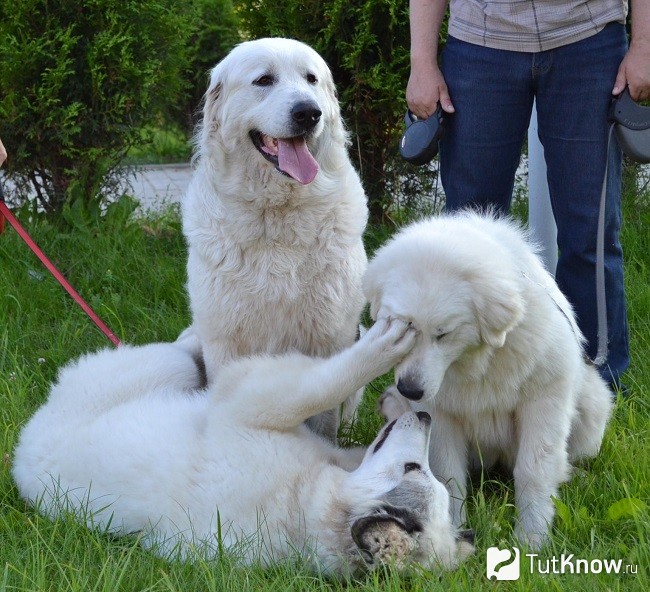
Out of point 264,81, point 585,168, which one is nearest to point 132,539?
point 264,81

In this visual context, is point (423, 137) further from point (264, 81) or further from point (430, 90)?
point (264, 81)

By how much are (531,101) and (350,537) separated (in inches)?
80.1

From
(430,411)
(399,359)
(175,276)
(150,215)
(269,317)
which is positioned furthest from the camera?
(150,215)

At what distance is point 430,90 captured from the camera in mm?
3590

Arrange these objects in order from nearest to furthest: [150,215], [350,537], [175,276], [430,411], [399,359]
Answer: [350,537], [399,359], [430,411], [175,276], [150,215]

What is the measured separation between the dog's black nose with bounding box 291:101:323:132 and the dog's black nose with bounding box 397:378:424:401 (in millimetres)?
1241

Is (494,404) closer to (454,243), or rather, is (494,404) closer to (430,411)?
(430,411)

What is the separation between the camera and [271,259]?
3.47 metres

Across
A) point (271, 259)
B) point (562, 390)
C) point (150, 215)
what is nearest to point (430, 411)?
point (562, 390)

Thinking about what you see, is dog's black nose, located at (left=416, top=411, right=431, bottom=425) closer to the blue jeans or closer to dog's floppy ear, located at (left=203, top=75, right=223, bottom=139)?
the blue jeans

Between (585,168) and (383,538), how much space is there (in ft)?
6.11

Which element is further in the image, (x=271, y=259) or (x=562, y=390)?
(x=271, y=259)

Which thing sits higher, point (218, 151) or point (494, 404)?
point (218, 151)

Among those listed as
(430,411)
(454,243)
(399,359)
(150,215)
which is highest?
(454,243)
